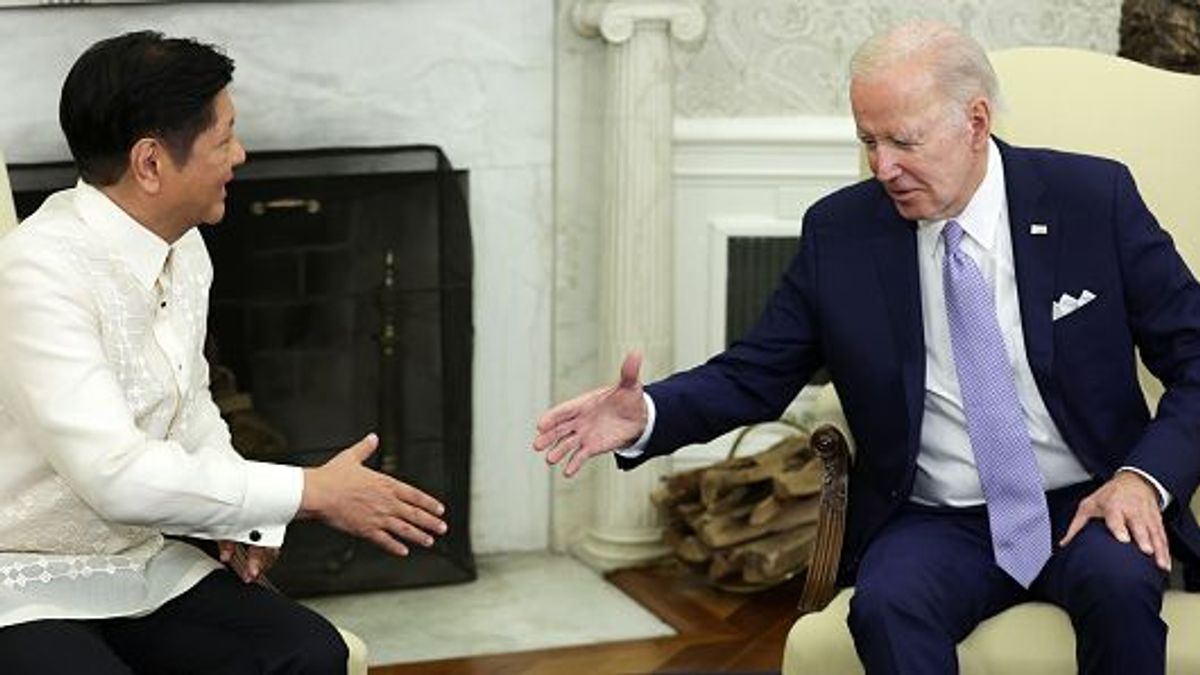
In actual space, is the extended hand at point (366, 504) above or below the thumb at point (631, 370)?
below

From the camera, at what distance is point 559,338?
16.7 ft

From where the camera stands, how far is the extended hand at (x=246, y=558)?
10.3ft

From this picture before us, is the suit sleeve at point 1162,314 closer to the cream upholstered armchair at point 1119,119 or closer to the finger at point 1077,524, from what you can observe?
the finger at point 1077,524

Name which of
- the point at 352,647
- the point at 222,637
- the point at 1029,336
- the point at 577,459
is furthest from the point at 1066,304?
the point at 222,637

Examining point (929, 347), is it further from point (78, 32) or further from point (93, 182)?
point (78, 32)

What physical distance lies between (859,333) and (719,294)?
1.78 metres

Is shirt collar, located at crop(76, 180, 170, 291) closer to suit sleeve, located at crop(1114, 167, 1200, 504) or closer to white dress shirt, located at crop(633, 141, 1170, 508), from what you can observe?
white dress shirt, located at crop(633, 141, 1170, 508)

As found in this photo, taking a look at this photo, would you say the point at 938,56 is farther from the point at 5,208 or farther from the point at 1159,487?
the point at 5,208

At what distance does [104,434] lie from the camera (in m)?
2.87

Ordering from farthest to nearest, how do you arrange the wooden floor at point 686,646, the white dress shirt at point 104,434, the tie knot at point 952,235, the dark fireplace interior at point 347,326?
the dark fireplace interior at point 347,326 < the wooden floor at point 686,646 < the tie knot at point 952,235 < the white dress shirt at point 104,434

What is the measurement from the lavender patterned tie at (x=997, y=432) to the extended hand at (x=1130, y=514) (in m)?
0.06

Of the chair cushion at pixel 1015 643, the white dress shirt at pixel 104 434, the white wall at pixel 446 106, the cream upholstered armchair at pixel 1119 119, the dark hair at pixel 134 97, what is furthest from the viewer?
the white wall at pixel 446 106

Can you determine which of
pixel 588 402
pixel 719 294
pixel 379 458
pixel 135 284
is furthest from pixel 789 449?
pixel 135 284

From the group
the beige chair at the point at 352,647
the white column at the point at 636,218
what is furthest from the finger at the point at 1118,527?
the white column at the point at 636,218
